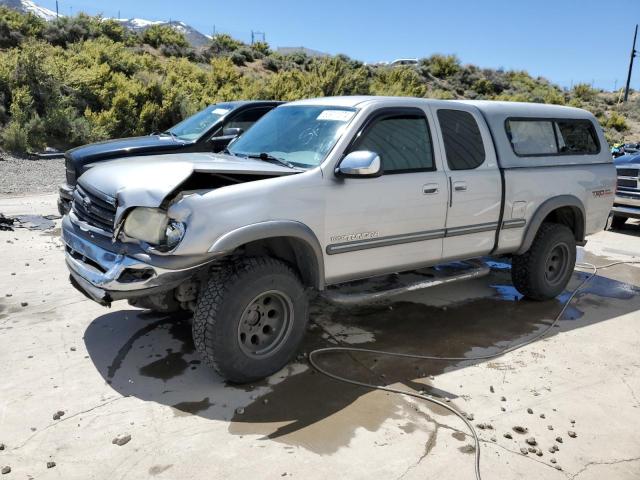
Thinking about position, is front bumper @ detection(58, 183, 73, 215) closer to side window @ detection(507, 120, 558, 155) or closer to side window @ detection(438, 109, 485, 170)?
side window @ detection(438, 109, 485, 170)

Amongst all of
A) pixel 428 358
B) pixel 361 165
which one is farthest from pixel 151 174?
pixel 428 358

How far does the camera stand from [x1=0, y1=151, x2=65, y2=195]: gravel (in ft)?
35.8

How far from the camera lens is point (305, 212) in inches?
156

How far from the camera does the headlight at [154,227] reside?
11.7 feet

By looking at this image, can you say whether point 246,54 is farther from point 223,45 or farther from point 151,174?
point 151,174

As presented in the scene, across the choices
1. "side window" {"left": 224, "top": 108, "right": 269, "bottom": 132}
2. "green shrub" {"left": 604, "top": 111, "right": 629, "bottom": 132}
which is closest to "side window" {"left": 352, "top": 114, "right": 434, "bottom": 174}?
"side window" {"left": 224, "top": 108, "right": 269, "bottom": 132}

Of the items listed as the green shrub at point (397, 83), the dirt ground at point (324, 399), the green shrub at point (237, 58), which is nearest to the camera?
the dirt ground at point (324, 399)

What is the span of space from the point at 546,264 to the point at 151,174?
415 centimetres

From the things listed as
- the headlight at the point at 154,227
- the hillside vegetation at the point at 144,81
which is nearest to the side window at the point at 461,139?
the headlight at the point at 154,227

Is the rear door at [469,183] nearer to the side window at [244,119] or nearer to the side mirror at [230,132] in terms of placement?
the side mirror at [230,132]

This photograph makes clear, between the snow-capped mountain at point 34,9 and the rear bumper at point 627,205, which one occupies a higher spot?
the snow-capped mountain at point 34,9

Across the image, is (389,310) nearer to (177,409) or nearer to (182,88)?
(177,409)

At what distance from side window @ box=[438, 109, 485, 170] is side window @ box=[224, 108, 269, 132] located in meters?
3.96

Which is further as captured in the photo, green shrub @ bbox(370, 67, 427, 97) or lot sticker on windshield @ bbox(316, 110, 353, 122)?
green shrub @ bbox(370, 67, 427, 97)
